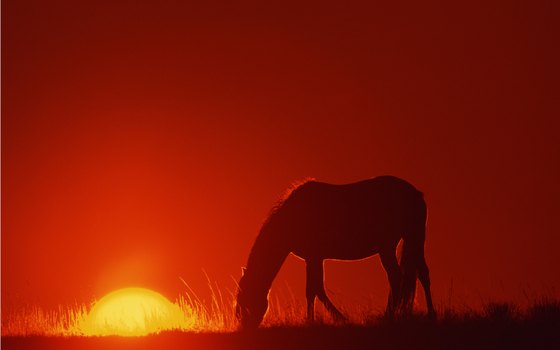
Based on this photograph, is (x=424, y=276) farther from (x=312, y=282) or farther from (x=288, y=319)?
(x=288, y=319)

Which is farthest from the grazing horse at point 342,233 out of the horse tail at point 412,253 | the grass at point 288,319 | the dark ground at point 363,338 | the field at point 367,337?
the dark ground at point 363,338

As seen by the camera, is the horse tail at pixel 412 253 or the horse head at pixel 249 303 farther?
the horse tail at pixel 412 253

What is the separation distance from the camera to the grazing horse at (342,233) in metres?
19.7

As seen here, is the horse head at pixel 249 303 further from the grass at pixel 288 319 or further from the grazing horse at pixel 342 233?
the grass at pixel 288 319

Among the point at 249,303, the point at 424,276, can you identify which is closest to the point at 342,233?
the point at 424,276

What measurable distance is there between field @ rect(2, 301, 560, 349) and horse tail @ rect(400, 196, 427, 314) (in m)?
2.01

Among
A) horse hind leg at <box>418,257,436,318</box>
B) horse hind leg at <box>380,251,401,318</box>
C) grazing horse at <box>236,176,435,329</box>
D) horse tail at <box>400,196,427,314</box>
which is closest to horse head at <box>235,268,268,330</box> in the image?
grazing horse at <box>236,176,435,329</box>

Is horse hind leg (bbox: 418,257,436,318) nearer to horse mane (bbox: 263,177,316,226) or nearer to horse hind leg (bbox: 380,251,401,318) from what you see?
horse hind leg (bbox: 380,251,401,318)

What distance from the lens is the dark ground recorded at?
652 inches

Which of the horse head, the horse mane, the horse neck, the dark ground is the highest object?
the horse mane

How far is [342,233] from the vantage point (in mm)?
19906

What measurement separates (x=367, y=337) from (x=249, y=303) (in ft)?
9.48

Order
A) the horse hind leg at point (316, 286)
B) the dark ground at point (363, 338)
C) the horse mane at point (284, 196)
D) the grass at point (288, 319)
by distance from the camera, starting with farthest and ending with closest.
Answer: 1. the horse mane at point (284, 196)
2. the horse hind leg at point (316, 286)
3. the grass at point (288, 319)
4. the dark ground at point (363, 338)

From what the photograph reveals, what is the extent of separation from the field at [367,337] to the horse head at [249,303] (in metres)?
0.97
